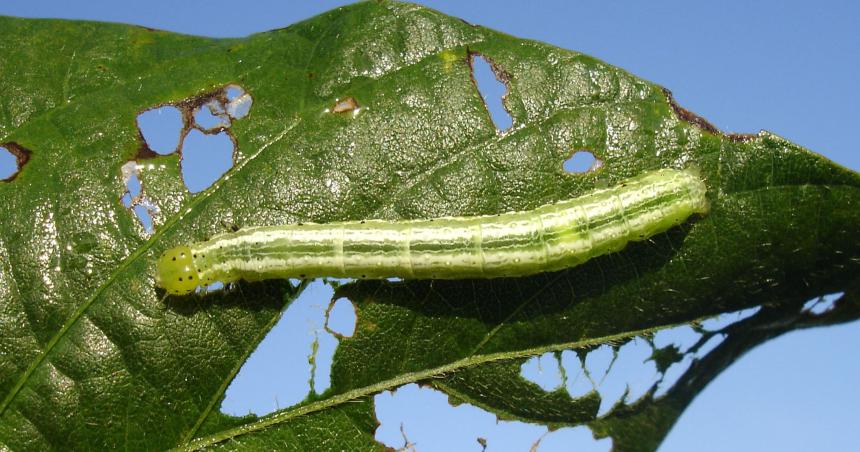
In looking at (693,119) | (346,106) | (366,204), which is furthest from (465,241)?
(693,119)

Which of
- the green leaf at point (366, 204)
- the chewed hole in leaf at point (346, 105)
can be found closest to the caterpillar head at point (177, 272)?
the green leaf at point (366, 204)

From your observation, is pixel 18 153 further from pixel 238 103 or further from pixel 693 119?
pixel 693 119

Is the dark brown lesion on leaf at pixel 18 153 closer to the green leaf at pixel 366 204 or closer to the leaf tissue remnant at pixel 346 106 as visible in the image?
the green leaf at pixel 366 204

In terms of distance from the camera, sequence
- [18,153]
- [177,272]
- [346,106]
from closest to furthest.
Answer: [177,272] → [18,153] → [346,106]

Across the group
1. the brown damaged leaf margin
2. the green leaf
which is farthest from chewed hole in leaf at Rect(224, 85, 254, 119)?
the brown damaged leaf margin

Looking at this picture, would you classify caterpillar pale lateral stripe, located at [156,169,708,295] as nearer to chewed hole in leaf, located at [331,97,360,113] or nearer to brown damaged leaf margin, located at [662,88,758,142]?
brown damaged leaf margin, located at [662,88,758,142]

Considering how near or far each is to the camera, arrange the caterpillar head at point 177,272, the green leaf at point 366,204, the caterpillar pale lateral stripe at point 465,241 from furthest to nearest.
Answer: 1. the caterpillar pale lateral stripe at point 465,241
2. the green leaf at point 366,204
3. the caterpillar head at point 177,272
